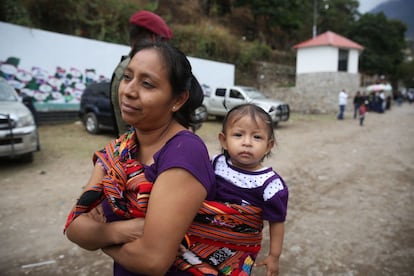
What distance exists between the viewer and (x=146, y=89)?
115 centimetres

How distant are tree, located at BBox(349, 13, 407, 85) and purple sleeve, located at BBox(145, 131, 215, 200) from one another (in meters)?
35.2

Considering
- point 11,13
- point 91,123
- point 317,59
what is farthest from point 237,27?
point 91,123

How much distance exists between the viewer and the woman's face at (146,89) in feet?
3.74

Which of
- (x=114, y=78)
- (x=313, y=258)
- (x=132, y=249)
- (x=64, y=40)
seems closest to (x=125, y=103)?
(x=132, y=249)

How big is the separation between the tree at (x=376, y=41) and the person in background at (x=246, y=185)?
3477 centimetres

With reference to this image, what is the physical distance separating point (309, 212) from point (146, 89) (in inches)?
141

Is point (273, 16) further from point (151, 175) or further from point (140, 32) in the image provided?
point (151, 175)

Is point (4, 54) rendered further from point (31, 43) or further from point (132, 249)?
point (132, 249)

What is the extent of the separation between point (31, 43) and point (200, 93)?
1169 centimetres

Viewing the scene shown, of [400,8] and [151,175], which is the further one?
[400,8]

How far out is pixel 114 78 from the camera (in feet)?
7.86

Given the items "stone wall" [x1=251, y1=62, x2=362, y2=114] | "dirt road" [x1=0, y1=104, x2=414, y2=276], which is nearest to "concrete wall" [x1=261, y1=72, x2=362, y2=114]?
"stone wall" [x1=251, y1=62, x2=362, y2=114]

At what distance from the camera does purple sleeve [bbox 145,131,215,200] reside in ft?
3.38

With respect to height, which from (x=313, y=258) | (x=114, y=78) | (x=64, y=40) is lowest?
(x=313, y=258)
